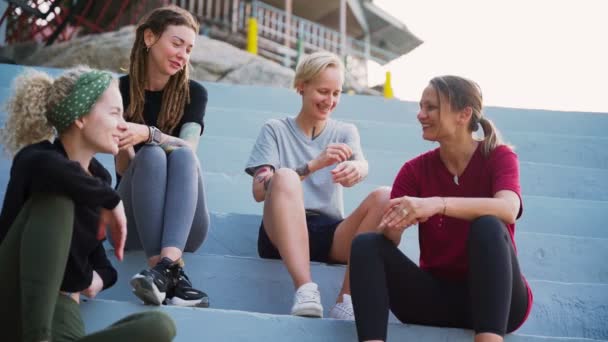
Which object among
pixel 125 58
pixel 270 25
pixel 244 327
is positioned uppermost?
pixel 270 25

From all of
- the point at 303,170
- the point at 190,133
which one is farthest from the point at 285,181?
the point at 190,133

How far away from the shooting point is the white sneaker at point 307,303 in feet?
6.26

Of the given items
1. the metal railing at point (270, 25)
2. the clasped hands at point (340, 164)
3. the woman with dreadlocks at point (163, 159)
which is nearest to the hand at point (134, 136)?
the woman with dreadlocks at point (163, 159)

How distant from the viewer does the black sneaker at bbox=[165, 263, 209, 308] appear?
76.5 inches

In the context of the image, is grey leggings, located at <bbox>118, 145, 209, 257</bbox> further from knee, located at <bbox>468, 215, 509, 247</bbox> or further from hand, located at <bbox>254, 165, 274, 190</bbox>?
knee, located at <bbox>468, 215, 509, 247</bbox>

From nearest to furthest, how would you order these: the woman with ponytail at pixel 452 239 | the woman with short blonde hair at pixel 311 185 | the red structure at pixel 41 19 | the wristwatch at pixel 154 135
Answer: the woman with ponytail at pixel 452 239
the woman with short blonde hair at pixel 311 185
the wristwatch at pixel 154 135
the red structure at pixel 41 19

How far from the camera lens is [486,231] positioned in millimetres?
1743

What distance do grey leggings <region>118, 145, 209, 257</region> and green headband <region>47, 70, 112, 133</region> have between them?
39 cm

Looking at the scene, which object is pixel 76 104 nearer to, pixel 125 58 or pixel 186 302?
pixel 186 302

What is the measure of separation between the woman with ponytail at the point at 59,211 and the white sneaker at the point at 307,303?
0.42m

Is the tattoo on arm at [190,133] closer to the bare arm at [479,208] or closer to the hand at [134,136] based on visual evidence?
the hand at [134,136]

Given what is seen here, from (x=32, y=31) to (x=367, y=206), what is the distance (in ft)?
18.2

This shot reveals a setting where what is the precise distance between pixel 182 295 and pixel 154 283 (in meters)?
0.12

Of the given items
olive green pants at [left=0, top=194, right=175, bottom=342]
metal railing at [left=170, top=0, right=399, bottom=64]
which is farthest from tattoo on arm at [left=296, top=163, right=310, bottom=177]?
metal railing at [left=170, top=0, right=399, bottom=64]
